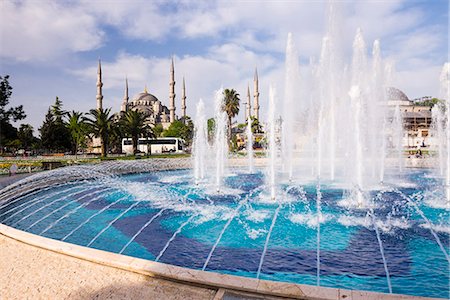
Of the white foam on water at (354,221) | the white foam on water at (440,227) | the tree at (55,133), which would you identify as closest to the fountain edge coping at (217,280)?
the white foam on water at (354,221)

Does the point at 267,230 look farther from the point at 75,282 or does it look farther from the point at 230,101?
the point at 230,101

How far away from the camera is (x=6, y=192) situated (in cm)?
1125

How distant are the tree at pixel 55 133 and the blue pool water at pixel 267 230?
4273cm

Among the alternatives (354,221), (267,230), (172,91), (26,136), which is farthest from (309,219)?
(172,91)

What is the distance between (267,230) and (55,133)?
51.4 meters

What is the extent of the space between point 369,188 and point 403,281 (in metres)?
8.83

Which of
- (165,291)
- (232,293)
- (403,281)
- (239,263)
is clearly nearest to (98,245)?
(239,263)

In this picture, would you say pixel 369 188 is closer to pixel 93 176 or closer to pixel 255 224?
pixel 255 224

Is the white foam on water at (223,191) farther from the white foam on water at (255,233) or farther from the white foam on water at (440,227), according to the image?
the white foam on water at (440,227)

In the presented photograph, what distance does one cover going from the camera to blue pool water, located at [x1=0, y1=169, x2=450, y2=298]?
542 centimetres

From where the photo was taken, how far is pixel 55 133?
51500 mm

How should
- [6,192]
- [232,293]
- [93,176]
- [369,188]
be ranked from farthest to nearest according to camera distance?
[93,176] < [369,188] < [6,192] < [232,293]

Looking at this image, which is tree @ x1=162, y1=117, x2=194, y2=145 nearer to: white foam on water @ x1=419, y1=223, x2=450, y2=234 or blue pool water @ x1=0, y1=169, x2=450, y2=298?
blue pool water @ x1=0, y1=169, x2=450, y2=298

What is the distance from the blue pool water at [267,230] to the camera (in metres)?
5.42
